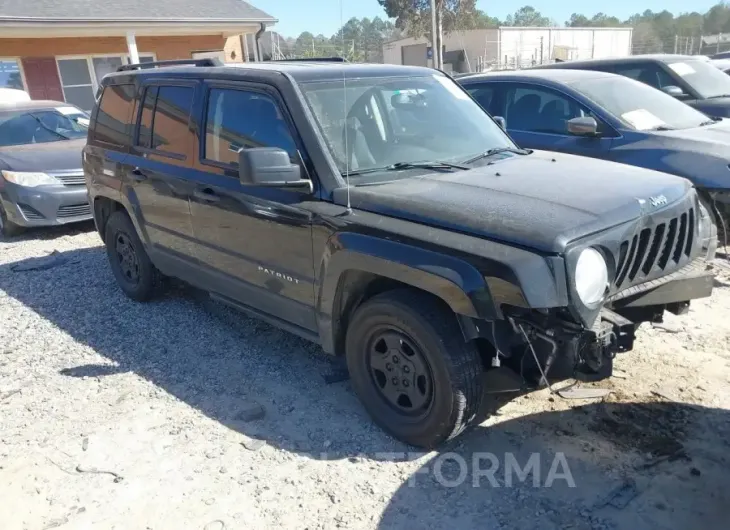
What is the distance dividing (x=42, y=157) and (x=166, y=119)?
15.0 ft

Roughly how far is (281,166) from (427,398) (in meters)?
1.44

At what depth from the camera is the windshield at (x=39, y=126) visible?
29.1ft

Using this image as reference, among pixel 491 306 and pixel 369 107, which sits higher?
pixel 369 107

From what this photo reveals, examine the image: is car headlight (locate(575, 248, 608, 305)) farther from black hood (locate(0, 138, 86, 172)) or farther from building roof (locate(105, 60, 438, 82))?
black hood (locate(0, 138, 86, 172))

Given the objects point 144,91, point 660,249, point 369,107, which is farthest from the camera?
point 144,91

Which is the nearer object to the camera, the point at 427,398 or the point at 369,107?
the point at 427,398

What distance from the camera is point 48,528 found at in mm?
2916

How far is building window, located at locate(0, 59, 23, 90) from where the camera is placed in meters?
15.0

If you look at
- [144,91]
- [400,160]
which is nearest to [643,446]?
[400,160]

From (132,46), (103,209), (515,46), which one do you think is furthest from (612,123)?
(515,46)

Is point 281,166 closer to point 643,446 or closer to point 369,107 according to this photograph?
point 369,107

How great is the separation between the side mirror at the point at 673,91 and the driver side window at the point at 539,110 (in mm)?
2609

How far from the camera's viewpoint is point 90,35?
1549 cm

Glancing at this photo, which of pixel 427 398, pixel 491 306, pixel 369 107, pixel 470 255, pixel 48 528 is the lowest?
pixel 48 528
